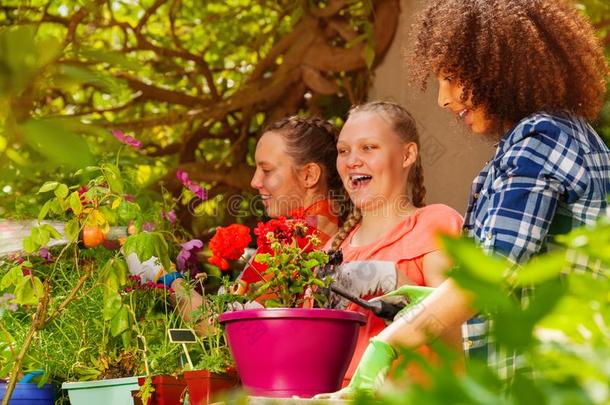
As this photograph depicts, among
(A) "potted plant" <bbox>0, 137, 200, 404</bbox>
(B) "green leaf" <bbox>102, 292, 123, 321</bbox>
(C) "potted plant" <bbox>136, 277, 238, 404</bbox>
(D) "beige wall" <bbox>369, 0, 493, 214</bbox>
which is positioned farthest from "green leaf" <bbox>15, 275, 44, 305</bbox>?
(D) "beige wall" <bbox>369, 0, 493, 214</bbox>

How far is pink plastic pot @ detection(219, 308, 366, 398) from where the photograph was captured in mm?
1248

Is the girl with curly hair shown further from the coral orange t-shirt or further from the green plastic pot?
the green plastic pot

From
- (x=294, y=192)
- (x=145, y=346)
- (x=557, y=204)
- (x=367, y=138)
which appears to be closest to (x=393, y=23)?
(x=294, y=192)

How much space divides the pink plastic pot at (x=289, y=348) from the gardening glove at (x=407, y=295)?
0.11 metres

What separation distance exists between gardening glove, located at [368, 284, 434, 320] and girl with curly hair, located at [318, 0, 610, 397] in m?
0.08

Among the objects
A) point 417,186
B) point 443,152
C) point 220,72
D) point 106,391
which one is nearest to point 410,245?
point 417,186

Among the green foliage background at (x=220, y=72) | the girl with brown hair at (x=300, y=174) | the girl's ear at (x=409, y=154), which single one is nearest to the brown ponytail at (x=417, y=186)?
the girl's ear at (x=409, y=154)

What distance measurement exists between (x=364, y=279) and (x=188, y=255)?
1.88ft

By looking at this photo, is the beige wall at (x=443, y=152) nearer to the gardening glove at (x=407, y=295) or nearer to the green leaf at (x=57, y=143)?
the gardening glove at (x=407, y=295)

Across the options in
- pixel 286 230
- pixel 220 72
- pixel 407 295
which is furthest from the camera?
pixel 220 72

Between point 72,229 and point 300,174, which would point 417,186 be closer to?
point 300,174

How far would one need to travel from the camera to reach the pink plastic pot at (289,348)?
125 centimetres

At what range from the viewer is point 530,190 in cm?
120

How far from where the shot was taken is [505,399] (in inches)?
12.0
